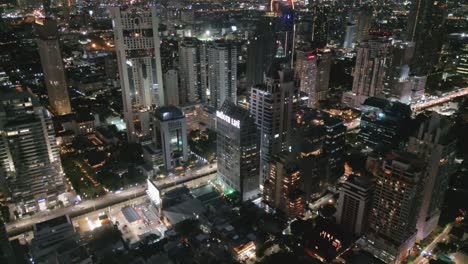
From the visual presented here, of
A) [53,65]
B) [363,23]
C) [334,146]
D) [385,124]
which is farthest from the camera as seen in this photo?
[363,23]

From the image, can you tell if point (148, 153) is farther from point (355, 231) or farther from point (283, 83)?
point (355, 231)

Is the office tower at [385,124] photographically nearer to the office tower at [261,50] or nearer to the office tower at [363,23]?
the office tower at [261,50]

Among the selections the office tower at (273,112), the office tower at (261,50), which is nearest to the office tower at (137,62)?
the office tower at (261,50)

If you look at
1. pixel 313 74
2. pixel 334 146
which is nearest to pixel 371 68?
pixel 313 74

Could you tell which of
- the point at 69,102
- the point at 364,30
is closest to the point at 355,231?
the point at 69,102

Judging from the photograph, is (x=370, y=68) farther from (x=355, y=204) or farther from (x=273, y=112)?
(x=355, y=204)

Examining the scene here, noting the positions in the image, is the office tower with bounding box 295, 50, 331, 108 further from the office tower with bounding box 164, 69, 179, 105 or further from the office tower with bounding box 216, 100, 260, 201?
the office tower with bounding box 216, 100, 260, 201
